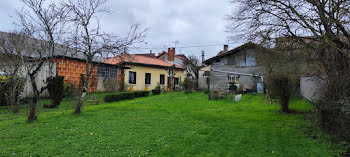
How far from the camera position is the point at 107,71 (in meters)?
19.3

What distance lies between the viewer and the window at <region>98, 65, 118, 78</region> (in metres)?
18.6

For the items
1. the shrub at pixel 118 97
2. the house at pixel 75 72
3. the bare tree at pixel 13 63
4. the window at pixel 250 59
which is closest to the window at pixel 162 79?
the house at pixel 75 72

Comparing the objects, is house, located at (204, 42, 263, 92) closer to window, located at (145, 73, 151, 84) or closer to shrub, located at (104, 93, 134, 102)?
window, located at (145, 73, 151, 84)

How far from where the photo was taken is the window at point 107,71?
1861 cm

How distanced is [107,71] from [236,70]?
40.3 ft

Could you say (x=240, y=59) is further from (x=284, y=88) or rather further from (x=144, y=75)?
(x=284, y=88)

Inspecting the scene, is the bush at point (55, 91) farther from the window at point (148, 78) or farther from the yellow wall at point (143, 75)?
the window at point (148, 78)

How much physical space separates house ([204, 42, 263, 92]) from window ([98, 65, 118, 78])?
31.8 feet

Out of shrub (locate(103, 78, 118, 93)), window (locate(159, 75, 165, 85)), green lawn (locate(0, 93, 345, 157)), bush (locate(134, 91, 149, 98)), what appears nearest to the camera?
green lawn (locate(0, 93, 345, 157))

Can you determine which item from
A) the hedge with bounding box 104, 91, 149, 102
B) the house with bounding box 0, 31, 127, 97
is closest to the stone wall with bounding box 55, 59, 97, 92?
the house with bounding box 0, 31, 127, 97

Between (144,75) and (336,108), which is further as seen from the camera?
(144,75)

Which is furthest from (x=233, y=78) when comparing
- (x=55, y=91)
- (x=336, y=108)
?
(x=336, y=108)

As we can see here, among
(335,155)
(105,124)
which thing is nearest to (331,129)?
(335,155)

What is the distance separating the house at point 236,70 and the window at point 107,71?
9.68 m
